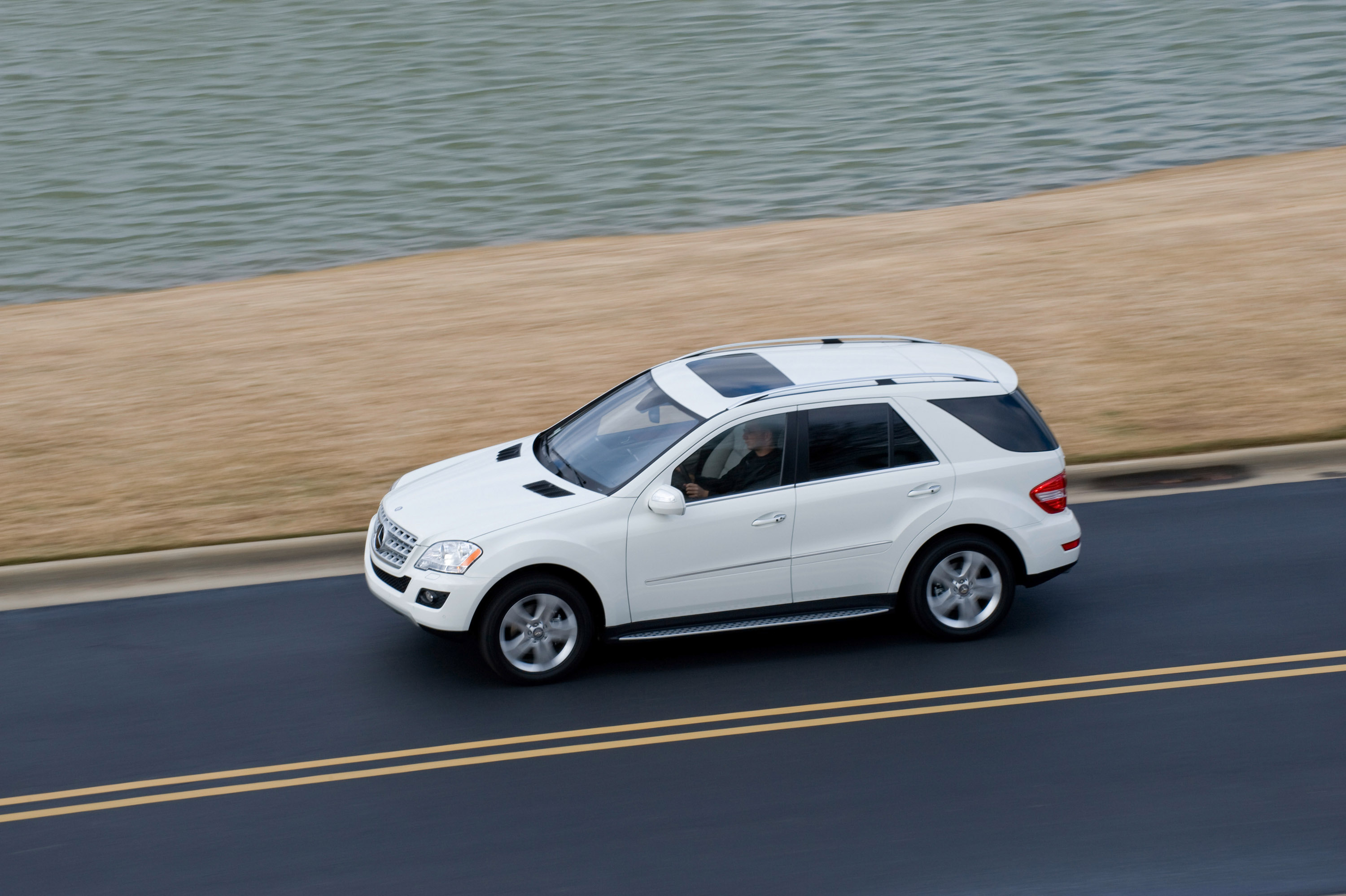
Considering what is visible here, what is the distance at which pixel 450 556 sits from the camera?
8.00 meters

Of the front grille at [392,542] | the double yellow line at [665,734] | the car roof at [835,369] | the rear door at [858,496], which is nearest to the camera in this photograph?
the double yellow line at [665,734]

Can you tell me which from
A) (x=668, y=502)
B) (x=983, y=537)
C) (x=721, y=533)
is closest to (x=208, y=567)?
(x=668, y=502)

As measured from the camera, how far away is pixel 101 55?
3588 centimetres

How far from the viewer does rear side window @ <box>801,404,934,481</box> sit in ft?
27.6

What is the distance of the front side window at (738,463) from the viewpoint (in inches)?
325

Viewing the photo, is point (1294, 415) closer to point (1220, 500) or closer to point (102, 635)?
point (1220, 500)

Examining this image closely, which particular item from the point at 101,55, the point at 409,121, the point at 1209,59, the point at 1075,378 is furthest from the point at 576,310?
the point at 101,55

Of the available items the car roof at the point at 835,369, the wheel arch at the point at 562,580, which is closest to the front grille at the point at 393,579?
the wheel arch at the point at 562,580

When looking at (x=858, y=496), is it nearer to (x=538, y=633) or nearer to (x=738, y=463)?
(x=738, y=463)

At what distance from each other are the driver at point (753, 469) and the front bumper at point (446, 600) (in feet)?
4.66

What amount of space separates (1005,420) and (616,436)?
240 cm

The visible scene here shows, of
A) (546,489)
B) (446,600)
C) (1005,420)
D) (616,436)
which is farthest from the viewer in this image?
(616,436)

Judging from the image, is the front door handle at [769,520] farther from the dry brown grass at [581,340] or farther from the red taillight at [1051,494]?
the dry brown grass at [581,340]

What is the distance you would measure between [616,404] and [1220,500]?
16.2 ft
